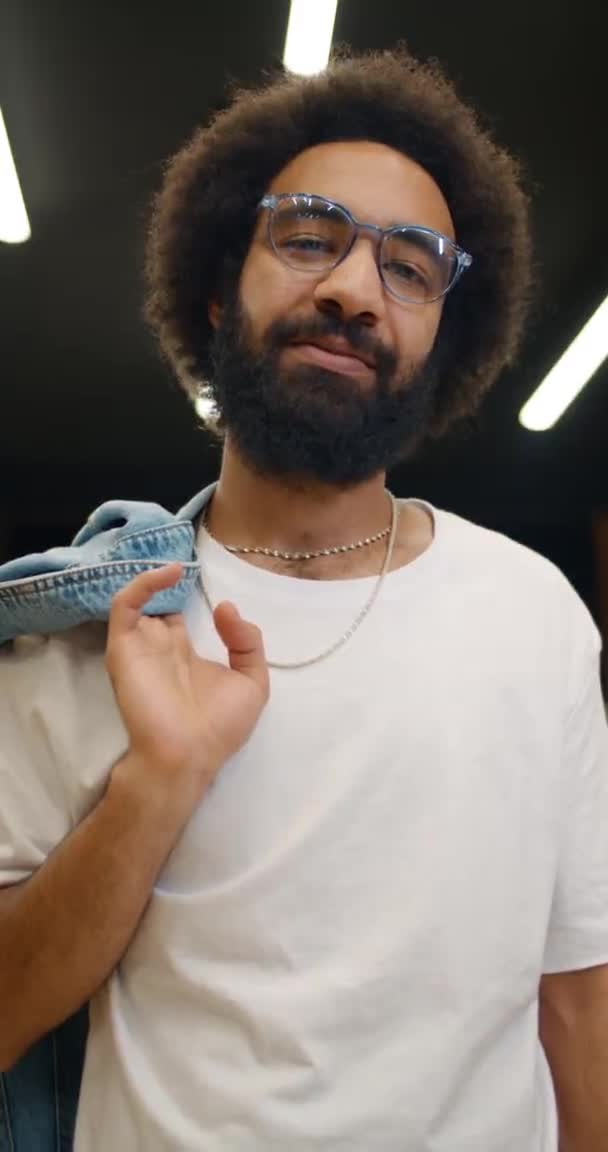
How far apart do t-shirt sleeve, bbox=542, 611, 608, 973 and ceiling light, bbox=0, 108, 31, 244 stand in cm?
158

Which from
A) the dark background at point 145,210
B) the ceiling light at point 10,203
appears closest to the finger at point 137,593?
the dark background at point 145,210

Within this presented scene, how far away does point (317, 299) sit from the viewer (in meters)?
0.84

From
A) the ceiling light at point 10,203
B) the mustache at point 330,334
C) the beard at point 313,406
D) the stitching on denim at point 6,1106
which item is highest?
the ceiling light at point 10,203

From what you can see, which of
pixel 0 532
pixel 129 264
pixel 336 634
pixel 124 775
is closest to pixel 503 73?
pixel 129 264

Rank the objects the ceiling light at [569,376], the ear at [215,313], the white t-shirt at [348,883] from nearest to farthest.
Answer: the white t-shirt at [348,883] → the ear at [215,313] → the ceiling light at [569,376]

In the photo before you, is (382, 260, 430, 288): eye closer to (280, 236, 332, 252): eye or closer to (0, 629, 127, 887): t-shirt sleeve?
(280, 236, 332, 252): eye

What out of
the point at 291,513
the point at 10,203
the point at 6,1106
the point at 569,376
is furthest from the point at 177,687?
the point at 569,376

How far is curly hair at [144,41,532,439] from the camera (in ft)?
3.30

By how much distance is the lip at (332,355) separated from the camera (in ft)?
2.75

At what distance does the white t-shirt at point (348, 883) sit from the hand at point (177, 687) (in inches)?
2.3

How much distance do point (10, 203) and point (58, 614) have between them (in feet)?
5.58

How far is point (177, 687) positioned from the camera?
2.24 feet

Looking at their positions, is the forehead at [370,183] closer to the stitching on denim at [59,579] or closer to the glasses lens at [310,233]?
the glasses lens at [310,233]

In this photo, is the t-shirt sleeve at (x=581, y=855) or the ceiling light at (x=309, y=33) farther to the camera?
A: the ceiling light at (x=309, y=33)
